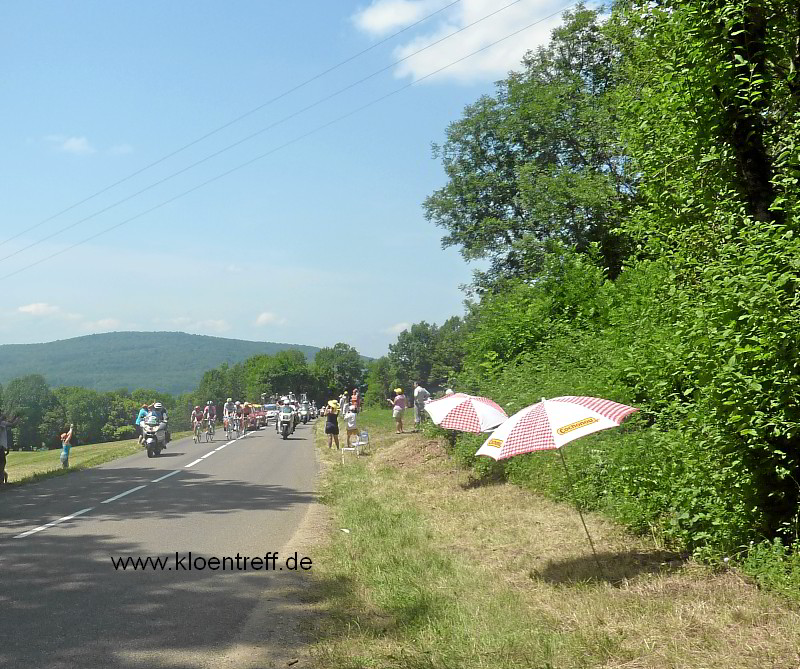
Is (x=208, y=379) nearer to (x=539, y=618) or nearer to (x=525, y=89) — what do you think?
(x=525, y=89)

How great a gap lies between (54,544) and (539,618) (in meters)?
6.78

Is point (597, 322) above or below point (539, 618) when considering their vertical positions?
above

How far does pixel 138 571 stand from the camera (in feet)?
28.2

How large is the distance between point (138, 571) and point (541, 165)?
28.4 metres

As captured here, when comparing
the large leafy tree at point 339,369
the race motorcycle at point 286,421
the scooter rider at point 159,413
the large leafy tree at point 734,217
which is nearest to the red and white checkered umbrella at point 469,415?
the large leafy tree at point 734,217

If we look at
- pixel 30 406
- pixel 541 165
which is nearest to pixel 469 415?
pixel 541 165

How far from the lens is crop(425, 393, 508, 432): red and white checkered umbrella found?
13.7 m

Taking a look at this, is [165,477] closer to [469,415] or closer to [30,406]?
[469,415]

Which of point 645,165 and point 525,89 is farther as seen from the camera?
point 525,89

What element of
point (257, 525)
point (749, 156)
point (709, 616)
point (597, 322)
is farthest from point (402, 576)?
point (597, 322)

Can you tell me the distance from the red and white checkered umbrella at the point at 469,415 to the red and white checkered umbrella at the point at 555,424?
16.2 ft

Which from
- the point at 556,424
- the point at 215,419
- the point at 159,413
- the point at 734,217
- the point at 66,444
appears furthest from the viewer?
the point at 215,419

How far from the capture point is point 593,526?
1023 cm

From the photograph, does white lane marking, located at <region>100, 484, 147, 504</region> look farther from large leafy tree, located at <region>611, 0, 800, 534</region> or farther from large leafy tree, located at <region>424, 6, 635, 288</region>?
large leafy tree, located at <region>424, 6, 635, 288</region>
